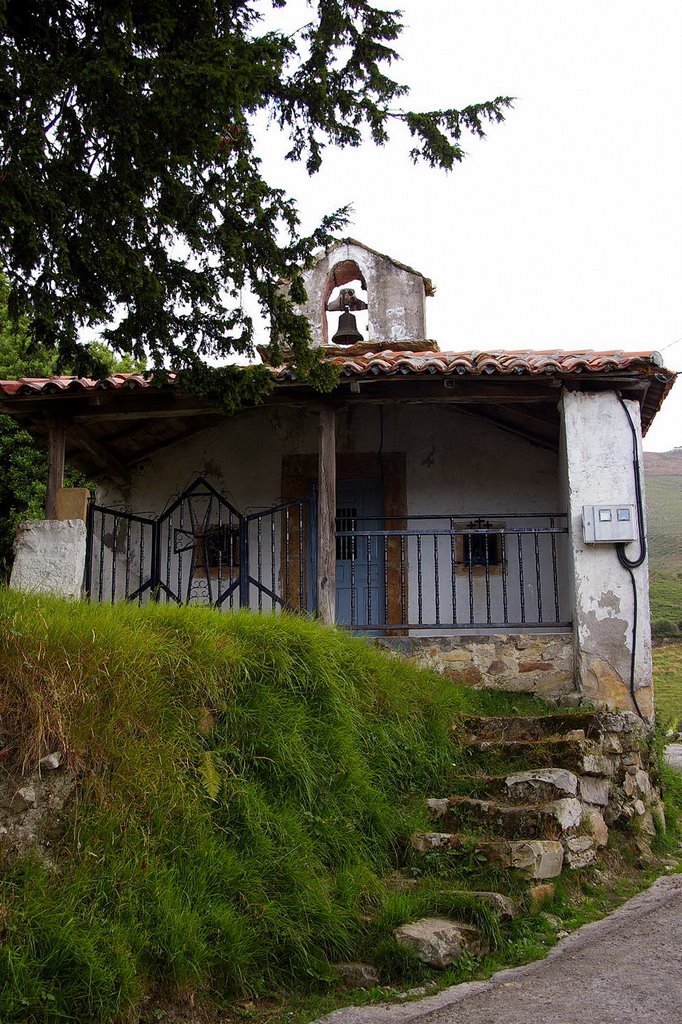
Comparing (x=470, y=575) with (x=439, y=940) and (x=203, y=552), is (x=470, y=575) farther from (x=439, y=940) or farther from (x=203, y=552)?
(x=439, y=940)

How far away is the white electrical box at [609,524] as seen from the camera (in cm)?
801

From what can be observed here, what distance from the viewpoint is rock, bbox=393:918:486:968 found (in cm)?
453

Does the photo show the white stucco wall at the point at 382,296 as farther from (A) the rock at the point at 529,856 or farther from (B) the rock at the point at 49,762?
(B) the rock at the point at 49,762

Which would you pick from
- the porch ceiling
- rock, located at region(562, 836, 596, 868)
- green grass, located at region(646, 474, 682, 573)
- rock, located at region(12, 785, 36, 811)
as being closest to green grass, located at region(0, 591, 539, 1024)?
rock, located at region(12, 785, 36, 811)

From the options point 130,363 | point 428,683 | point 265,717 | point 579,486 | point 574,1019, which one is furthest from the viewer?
point 130,363

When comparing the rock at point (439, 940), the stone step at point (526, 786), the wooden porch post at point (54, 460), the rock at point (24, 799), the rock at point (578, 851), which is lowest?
the rock at point (439, 940)

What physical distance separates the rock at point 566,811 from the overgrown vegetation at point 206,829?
0.33m

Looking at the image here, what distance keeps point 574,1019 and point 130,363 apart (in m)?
15.4

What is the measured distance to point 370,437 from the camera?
10.5 m

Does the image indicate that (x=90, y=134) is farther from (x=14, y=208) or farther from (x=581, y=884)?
(x=581, y=884)

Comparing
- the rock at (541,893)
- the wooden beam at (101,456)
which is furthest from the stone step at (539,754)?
the wooden beam at (101,456)

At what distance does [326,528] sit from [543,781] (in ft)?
10.7

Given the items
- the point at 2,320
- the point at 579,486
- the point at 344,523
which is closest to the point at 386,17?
the point at 579,486

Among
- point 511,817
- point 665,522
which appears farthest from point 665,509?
point 511,817
